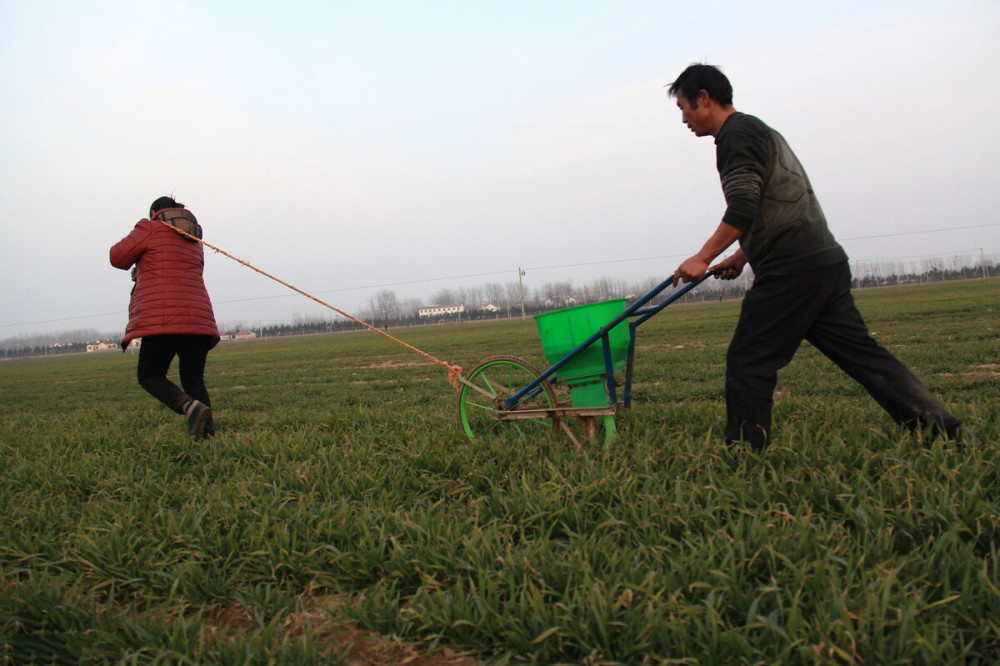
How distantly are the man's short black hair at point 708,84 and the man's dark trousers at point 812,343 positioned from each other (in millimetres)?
971

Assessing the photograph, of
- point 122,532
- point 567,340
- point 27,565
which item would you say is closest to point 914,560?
point 567,340

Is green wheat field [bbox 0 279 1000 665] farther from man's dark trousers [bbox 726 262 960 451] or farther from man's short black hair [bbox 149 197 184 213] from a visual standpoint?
man's short black hair [bbox 149 197 184 213]

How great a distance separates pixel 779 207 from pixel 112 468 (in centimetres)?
433

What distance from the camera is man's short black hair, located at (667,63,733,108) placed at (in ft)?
10.7

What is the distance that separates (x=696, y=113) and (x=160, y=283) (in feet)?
13.5

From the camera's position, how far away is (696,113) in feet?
10.8

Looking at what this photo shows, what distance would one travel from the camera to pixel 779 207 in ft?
10.2

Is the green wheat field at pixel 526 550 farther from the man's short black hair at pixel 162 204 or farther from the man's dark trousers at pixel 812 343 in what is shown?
the man's short black hair at pixel 162 204

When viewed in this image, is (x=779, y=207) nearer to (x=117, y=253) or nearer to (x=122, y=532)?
(x=122, y=532)

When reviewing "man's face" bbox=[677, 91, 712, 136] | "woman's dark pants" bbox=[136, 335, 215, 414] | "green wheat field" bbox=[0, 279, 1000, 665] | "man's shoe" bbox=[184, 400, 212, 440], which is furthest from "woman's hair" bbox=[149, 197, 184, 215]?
"man's face" bbox=[677, 91, 712, 136]

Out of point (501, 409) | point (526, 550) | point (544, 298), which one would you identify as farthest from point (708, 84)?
point (544, 298)

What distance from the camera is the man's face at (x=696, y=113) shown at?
3268mm

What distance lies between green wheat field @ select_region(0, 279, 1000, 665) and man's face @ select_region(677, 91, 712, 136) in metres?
1.65

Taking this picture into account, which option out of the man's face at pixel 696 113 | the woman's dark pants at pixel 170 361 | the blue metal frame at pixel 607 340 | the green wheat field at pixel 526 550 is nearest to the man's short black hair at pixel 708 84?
the man's face at pixel 696 113
